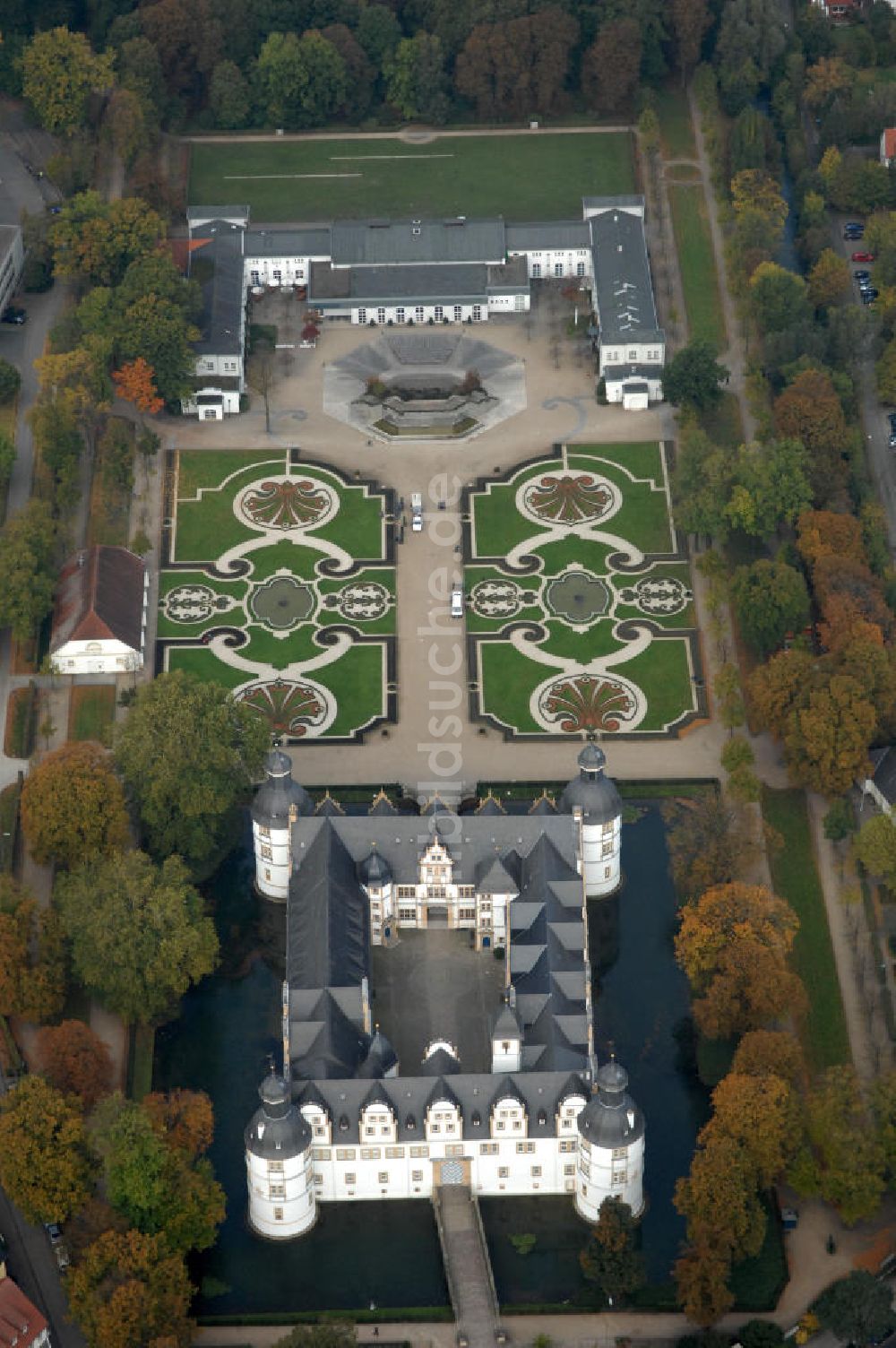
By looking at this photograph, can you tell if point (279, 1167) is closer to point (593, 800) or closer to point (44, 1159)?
point (44, 1159)

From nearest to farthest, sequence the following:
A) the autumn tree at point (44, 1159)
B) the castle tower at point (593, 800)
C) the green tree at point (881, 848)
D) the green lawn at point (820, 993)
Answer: the autumn tree at point (44, 1159) < the green lawn at point (820, 993) < the castle tower at point (593, 800) < the green tree at point (881, 848)

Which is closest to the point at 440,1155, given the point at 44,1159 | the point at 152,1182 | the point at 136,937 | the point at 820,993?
the point at 152,1182

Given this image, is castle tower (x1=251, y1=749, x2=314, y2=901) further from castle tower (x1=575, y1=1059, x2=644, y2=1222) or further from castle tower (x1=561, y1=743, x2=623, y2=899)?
castle tower (x1=575, y1=1059, x2=644, y2=1222)

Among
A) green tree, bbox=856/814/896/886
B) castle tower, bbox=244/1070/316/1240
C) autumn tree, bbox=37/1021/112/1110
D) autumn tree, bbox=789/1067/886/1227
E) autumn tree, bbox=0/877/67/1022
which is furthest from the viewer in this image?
green tree, bbox=856/814/896/886

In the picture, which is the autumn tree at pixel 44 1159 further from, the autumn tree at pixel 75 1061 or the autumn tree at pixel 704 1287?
the autumn tree at pixel 704 1287

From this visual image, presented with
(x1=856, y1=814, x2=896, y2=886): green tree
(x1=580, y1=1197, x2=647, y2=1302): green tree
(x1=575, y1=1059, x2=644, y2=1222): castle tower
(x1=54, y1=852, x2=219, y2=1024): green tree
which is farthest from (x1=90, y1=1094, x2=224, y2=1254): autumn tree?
(x1=856, y1=814, x2=896, y2=886): green tree

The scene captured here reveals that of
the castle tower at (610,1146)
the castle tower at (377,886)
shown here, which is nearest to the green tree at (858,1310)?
the castle tower at (610,1146)

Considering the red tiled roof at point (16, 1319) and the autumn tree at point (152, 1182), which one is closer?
the red tiled roof at point (16, 1319)
